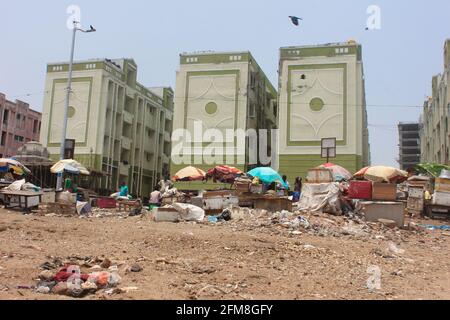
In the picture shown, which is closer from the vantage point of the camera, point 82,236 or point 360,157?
point 82,236

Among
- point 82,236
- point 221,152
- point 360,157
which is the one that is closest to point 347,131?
point 360,157

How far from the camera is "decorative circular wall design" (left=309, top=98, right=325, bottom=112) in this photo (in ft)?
110

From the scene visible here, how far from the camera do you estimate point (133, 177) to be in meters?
44.0

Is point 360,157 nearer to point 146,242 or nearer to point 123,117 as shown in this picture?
point 123,117

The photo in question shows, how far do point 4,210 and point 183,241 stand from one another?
29.3ft

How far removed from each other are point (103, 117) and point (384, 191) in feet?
91.0

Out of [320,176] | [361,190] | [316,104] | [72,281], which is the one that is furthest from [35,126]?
[72,281]

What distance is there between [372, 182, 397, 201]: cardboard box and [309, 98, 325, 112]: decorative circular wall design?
17.7 meters

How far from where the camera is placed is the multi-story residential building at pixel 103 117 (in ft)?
126

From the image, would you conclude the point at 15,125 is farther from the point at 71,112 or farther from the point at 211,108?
the point at 211,108

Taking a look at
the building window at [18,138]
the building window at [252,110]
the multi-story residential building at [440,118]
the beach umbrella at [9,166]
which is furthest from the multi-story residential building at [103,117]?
the multi-story residential building at [440,118]

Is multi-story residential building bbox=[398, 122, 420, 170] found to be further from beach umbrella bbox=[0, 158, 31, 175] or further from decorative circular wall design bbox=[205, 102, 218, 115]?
beach umbrella bbox=[0, 158, 31, 175]

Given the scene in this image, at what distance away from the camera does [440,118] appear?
37.6 metres

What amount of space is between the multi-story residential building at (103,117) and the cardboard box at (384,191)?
25.5 meters
